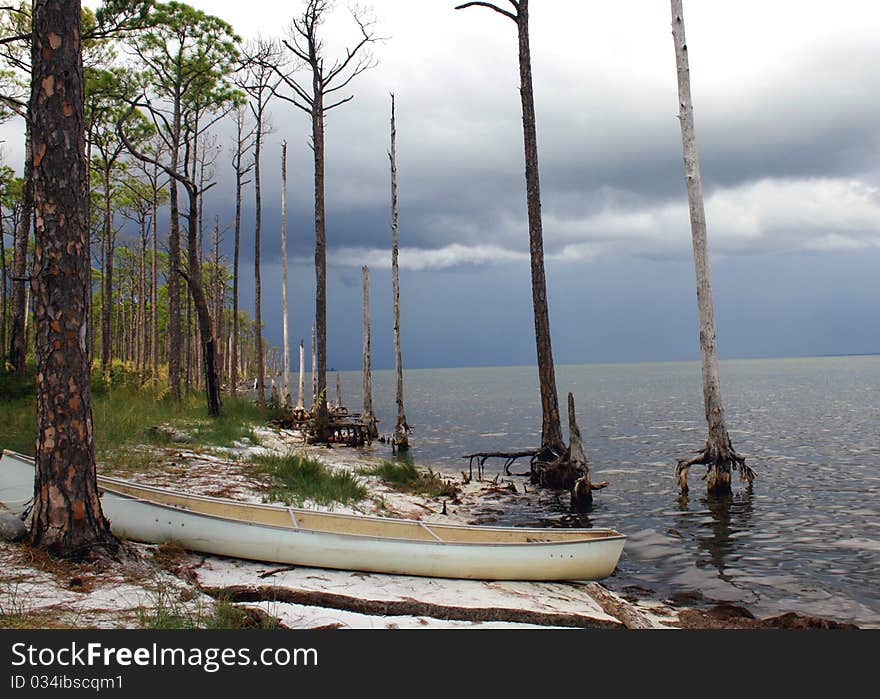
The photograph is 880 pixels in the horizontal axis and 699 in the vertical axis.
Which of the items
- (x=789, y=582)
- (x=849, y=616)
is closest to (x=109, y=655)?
(x=849, y=616)

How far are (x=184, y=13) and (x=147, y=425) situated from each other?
48.9 feet

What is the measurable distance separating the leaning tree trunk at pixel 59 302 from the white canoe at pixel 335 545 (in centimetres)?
93

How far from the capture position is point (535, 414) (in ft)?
147

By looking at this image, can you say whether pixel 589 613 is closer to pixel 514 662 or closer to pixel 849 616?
pixel 514 662

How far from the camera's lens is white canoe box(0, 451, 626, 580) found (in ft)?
23.6

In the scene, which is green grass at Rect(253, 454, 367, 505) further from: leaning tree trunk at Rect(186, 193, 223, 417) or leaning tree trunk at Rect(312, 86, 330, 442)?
leaning tree trunk at Rect(312, 86, 330, 442)

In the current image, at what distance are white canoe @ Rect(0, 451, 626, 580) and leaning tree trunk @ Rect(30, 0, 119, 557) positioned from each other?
0.93 meters

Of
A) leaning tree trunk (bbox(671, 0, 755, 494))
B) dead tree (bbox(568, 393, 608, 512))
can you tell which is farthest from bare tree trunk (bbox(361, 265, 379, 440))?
leaning tree trunk (bbox(671, 0, 755, 494))

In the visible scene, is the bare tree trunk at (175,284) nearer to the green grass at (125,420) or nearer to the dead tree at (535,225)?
the green grass at (125,420)

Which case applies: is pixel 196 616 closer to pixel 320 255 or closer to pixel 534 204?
pixel 534 204

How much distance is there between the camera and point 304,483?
39.7ft

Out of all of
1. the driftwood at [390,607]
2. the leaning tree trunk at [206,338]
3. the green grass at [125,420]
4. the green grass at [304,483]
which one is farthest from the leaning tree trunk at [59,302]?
the leaning tree trunk at [206,338]

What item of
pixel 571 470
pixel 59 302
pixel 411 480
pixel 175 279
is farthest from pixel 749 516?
pixel 175 279

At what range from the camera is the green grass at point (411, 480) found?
1477 cm
